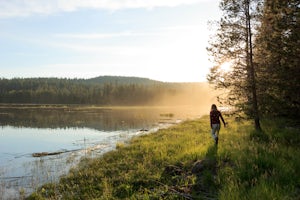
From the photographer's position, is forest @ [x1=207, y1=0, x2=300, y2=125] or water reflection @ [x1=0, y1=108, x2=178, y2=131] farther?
water reflection @ [x1=0, y1=108, x2=178, y2=131]

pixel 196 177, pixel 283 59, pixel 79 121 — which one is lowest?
pixel 79 121

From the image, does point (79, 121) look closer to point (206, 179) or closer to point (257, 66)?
point (257, 66)

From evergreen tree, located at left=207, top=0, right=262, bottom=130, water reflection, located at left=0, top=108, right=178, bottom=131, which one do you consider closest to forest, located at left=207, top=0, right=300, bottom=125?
evergreen tree, located at left=207, top=0, right=262, bottom=130

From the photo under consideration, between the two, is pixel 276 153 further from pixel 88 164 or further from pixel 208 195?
pixel 88 164

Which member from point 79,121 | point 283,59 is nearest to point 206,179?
point 283,59

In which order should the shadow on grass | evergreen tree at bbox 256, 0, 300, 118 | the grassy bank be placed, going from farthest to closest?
1. evergreen tree at bbox 256, 0, 300, 118
2. the shadow on grass
3. the grassy bank

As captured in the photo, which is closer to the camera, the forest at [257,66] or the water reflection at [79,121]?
the forest at [257,66]

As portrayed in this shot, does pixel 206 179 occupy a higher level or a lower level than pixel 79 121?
higher

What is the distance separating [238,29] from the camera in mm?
19547

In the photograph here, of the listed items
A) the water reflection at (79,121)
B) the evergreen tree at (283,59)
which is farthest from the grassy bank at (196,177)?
the water reflection at (79,121)

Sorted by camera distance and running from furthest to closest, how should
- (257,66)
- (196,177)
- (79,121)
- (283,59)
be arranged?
(79,121)
(257,66)
(283,59)
(196,177)

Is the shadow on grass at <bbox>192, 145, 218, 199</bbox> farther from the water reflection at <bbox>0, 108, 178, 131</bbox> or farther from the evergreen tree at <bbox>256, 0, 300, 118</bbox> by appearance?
the water reflection at <bbox>0, 108, 178, 131</bbox>

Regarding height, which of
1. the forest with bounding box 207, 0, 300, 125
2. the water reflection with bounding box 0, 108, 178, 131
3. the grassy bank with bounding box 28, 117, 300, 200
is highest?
the forest with bounding box 207, 0, 300, 125

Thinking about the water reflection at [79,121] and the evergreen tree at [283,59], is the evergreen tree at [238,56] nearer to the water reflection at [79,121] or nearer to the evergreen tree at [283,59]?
the evergreen tree at [283,59]
